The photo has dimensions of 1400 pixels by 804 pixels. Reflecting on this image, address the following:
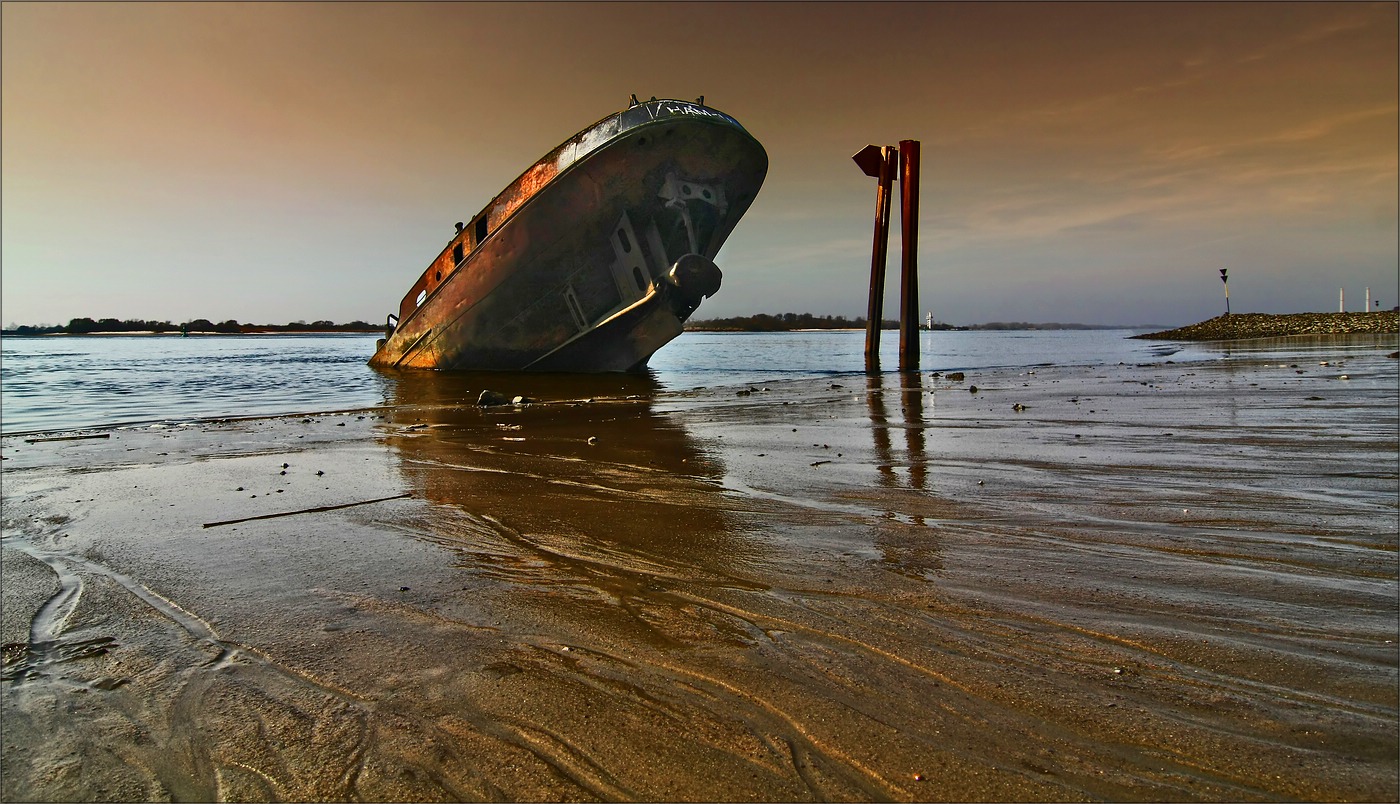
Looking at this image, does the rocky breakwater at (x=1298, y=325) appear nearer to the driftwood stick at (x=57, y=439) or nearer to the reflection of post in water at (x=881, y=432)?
the reflection of post in water at (x=881, y=432)

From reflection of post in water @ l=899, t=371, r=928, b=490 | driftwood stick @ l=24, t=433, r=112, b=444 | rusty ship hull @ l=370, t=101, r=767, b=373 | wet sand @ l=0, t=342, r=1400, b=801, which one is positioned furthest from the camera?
rusty ship hull @ l=370, t=101, r=767, b=373

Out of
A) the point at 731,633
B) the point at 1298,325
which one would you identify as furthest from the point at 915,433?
the point at 1298,325

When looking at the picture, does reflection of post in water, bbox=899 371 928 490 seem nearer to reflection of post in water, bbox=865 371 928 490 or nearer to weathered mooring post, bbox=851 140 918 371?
reflection of post in water, bbox=865 371 928 490

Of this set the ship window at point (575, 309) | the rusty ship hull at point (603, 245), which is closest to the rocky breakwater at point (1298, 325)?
the rusty ship hull at point (603, 245)

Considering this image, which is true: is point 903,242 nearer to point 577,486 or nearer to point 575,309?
point 575,309

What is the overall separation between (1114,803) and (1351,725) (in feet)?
1.96

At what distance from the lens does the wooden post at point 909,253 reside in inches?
668

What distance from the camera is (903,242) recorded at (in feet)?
56.6

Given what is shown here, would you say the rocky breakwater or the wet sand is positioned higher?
the rocky breakwater

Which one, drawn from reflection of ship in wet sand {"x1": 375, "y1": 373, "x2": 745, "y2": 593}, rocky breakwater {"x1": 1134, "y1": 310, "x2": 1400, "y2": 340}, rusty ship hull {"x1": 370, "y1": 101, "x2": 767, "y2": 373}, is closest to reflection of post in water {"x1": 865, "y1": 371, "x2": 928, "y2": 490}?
reflection of ship in wet sand {"x1": 375, "y1": 373, "x2": 745, "y2": 593}

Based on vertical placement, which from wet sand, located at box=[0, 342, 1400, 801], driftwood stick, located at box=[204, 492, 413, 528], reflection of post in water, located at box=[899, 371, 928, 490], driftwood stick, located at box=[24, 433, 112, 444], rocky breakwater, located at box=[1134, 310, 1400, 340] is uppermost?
rocky breakwater, located at box=[1134, 310, 1400, 340]

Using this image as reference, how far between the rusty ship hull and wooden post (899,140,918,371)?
392cm

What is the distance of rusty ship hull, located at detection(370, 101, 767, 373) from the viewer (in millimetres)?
13641

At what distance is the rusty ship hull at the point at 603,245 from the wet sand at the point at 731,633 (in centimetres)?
1018
